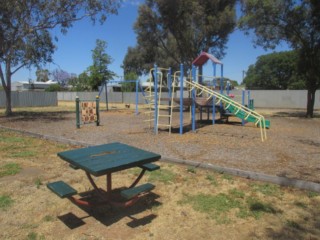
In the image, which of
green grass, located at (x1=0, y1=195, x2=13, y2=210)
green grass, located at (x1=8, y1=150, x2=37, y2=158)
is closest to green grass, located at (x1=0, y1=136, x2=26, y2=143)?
green grass, located at (x1=8, y1=150, x2=37, y2=158)

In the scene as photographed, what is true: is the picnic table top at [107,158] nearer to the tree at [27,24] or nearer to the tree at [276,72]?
the tree at [27,24]

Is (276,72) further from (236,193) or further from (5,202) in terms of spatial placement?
(5,202)

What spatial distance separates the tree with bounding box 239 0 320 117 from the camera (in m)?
17.4

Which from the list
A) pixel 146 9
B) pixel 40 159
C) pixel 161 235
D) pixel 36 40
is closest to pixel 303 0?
pixel 146 9

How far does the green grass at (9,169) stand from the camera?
18.3ft

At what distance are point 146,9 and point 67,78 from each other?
66953mm

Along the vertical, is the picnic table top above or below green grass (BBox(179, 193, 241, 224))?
above

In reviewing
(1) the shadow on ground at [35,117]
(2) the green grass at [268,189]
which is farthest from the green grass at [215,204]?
(1) the shadow on ground at [35,117]

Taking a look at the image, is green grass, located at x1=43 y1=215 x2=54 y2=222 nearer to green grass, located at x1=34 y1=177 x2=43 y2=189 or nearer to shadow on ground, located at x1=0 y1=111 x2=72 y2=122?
green grass, located at x1=34 y1=177 x2=43 y2=189

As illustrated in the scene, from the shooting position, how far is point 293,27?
18.0 m

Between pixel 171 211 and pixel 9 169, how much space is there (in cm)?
353

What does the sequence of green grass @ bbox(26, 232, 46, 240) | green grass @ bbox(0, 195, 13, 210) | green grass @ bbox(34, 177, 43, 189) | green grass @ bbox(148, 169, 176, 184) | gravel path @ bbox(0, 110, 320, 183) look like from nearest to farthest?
green grass @ bbox(26, 232, 46, 240) → green grass @ bbox(0, 195, 13, 210) → green grass @ bbox(34, 177, 43, 189) → green grass @ bbox(148, 169, 176, 184) → gravel path @ bbox(0, 110, 320, 183)

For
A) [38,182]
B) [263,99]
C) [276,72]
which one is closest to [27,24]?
[38,182]

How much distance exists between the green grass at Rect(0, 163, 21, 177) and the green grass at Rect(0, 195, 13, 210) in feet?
3.95
